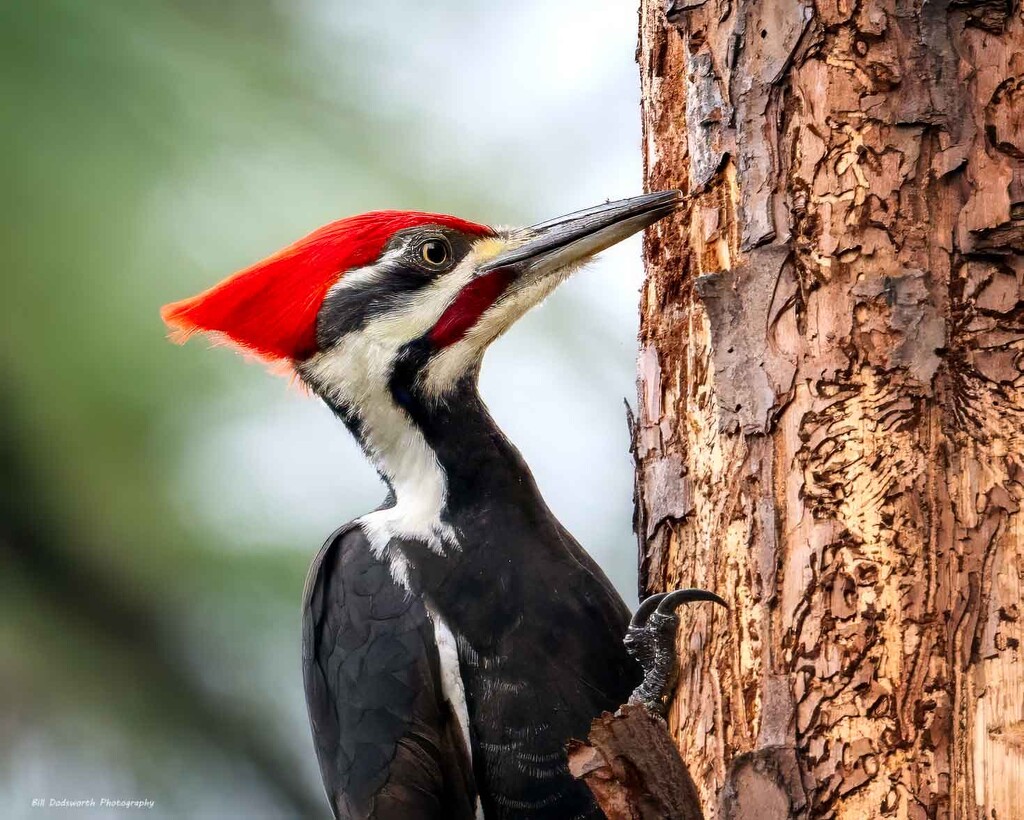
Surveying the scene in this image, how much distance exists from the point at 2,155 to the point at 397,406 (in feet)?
6.52

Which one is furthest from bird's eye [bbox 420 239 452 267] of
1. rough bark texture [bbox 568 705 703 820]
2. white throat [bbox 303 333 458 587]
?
rough bark texture [bbox 568 705 703 820]

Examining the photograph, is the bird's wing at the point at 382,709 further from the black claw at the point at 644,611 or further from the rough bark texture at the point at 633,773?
the rough bark texture at the point at 633,773

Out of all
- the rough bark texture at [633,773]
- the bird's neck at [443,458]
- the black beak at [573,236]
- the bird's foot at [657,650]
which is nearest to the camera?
the rough bark texture at [633,773]

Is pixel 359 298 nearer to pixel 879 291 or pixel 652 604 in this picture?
pixel 652 604

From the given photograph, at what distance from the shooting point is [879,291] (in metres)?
2.01

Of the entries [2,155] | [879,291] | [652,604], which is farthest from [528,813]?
[2,155]

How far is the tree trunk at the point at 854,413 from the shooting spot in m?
1.82

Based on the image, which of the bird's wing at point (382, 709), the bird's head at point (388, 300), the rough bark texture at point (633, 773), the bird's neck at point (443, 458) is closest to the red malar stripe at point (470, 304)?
the bird's head at point (388, 300)

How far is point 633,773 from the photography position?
1.73 metres

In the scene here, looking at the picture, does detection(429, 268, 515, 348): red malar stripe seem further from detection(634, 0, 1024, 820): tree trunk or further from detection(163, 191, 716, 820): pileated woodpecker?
detection(634, 0, 1024, 820): tree trunk

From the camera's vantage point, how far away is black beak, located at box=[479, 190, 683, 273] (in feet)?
8.25

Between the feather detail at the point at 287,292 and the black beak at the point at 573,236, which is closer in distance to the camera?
Answer: the black beak at the point at 573,236

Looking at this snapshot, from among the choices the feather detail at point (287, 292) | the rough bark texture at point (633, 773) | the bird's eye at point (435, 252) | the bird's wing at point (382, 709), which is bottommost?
the rough bark texture at point (633, 773)

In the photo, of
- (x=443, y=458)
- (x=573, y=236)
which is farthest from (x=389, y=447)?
(x=573, y=236)
